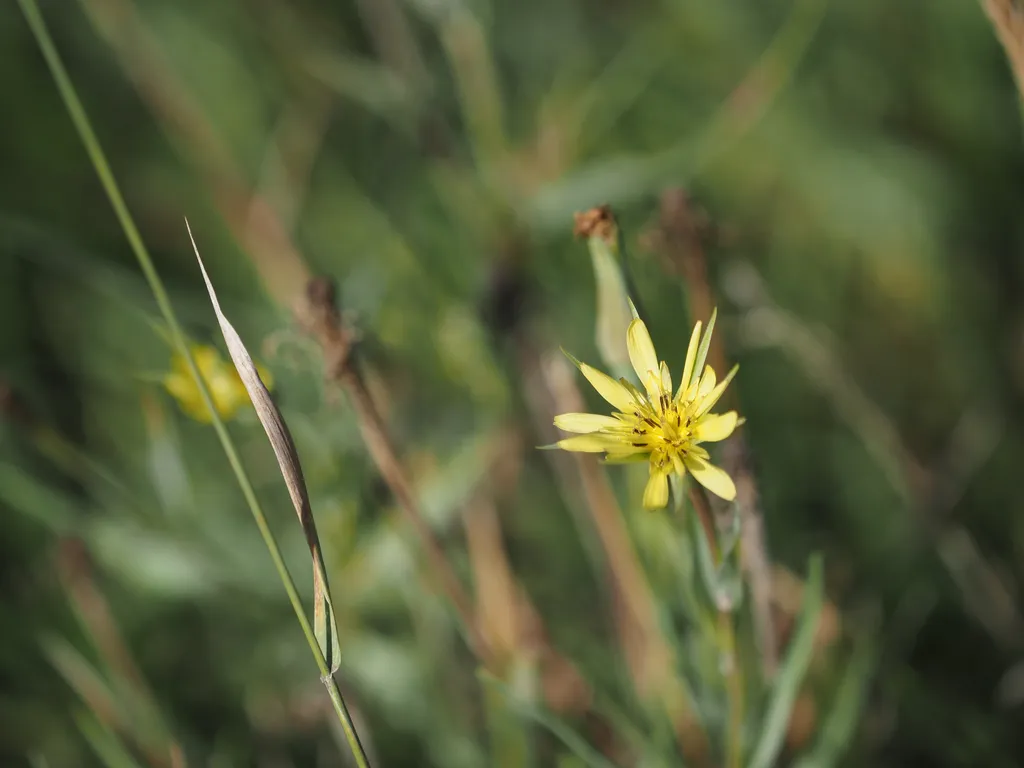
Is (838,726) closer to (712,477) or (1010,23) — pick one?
(712,477)

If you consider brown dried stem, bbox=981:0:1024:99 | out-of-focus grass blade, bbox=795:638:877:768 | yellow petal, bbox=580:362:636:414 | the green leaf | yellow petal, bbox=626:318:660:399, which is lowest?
out-of-focus grass blade, bbox=795:638:877:768

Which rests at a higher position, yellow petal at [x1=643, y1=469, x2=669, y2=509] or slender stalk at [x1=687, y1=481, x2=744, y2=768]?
yellow petal at [x1=643, y1=469, x2=669, y2=509]

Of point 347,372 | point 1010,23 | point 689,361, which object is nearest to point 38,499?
point 347,372

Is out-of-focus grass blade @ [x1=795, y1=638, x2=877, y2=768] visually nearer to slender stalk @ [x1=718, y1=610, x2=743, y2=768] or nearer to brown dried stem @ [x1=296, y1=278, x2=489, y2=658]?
slender stalk @ [x1=718, y1=610, x2=743, y2=768]

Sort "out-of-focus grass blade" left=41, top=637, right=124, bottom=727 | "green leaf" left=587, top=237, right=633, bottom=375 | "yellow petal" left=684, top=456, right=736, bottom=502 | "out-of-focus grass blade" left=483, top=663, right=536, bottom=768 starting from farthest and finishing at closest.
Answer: "out-of-focus grass blade" left=41, top=637, right=124, bottom=727, "out-of-focus grass blade" left=483, top=663, right=536, bottom=768, "green leaf" left=587, top=237, right=633, bottom=375, "yellow petal" left=684, top=456, right=736, bottom=502

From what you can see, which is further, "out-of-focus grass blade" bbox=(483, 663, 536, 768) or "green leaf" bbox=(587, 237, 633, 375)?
"out-of-focus grass blade" bbox=(483, 663, 536, 768)

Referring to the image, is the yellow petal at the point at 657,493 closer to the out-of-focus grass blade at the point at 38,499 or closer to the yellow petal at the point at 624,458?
the yellow petal at the point at 624,458

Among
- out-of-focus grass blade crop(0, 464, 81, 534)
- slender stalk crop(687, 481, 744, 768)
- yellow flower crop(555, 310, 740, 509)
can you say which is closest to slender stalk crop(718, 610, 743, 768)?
slender stalk crop(687, 481, 744, 768)
